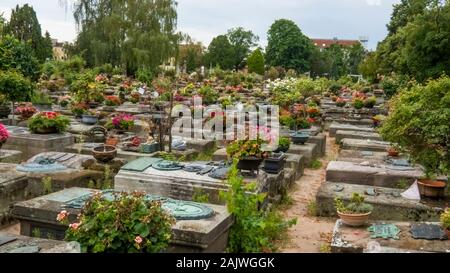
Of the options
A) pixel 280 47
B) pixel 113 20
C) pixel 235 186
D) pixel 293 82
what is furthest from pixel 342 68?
pixel 235 186

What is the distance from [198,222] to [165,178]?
244 centimetres

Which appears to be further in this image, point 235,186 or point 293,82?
point 293,82

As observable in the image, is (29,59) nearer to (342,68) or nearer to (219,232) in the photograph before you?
(219,232)

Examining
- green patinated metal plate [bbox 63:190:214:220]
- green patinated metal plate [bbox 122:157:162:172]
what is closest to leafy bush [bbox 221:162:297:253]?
green patinated metal plate [bbox 63:190:214:220]

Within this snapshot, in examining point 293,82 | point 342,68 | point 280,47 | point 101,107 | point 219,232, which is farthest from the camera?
point 342,68

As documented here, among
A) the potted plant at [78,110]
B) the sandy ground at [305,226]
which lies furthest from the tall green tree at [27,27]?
the sandy ground at [305,226]

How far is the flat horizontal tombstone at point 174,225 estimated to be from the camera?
5.83m

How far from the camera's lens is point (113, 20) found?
37.7 meters

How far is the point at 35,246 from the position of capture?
5.10 meters

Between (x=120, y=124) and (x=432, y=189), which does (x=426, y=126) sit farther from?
(x=120, y=124)

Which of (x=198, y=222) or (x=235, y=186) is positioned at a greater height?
(x=235, y=186)

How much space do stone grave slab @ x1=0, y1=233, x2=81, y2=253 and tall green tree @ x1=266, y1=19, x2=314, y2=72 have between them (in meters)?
62.7

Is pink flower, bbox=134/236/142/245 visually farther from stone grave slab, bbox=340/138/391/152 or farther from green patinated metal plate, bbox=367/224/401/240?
stone grave slab, bbox=340/138/391/152

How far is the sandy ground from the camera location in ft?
25.0
